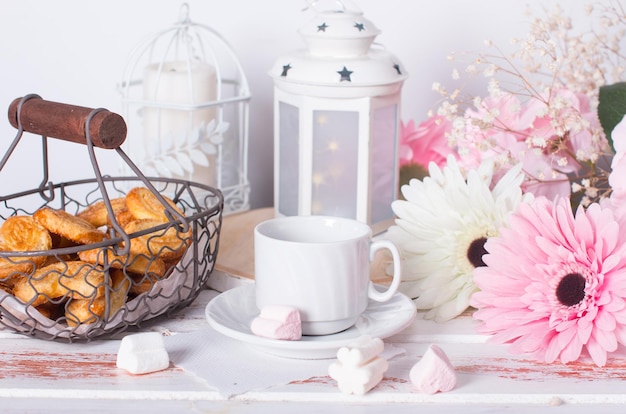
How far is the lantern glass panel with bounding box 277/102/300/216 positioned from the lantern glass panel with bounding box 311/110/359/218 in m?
0.03

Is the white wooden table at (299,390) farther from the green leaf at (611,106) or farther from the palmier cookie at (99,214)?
the green leaf at (611,106)

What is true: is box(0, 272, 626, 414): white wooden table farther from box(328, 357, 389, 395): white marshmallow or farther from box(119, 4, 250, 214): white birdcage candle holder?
box(119, 4, 250, 214): white birdcage candle holder

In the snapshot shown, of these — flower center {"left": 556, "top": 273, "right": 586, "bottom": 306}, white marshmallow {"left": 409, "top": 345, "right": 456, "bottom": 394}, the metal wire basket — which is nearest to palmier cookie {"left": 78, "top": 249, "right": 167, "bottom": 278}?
the metal wire basket

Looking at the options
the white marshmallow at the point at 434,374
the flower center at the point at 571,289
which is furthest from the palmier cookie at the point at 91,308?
the flower center at the point at 571,289

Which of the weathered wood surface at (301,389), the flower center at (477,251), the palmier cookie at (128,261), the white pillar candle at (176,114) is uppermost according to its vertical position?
the white pillar candle at (176,114)

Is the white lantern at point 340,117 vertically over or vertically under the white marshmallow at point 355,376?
over

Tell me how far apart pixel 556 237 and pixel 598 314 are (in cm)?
7

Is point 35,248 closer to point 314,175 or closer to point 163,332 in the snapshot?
point 163,332

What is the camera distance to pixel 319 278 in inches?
26.7

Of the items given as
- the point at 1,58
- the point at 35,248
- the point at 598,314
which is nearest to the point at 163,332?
the point at 35,248

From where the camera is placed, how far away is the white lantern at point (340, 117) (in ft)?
2.87

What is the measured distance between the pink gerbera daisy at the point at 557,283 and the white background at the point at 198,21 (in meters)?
0.51

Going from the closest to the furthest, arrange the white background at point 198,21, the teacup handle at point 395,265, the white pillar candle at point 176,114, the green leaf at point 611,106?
the teacup handle at point 395,265, the green leaf at point 611,106, the white pillar candle at point 176,114, the white background at point 198,21

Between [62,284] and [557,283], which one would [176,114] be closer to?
[62,284]
